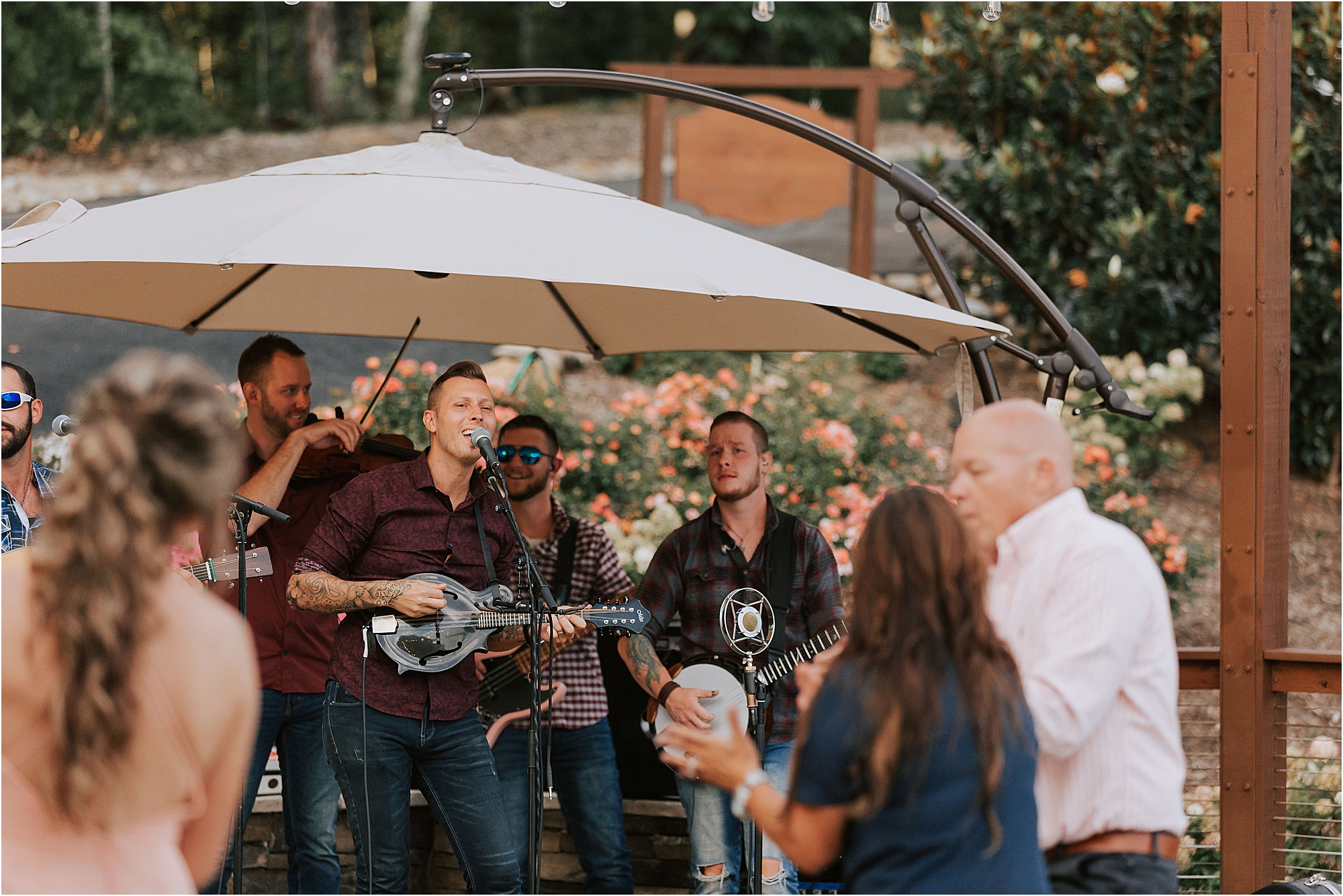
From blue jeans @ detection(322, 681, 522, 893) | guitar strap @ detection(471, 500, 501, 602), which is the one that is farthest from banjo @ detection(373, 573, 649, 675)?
blue jeans @ detection(322, 681, 522, 893)

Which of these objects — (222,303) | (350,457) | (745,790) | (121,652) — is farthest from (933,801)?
(222,303)

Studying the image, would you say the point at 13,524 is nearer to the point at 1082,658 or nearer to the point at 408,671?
the point at 408,671

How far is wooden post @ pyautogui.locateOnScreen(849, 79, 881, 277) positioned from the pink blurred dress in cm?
883

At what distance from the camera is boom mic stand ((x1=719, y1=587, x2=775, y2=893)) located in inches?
161

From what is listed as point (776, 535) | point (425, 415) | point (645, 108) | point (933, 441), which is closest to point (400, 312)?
point (425, 415)

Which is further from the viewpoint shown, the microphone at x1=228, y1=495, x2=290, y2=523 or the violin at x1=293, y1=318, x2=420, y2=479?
the violin at x1=293, y1=318, x2=420, y2=479

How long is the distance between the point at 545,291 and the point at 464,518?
1736 millimetres

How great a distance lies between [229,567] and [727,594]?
176 centimetres

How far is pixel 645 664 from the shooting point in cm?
470

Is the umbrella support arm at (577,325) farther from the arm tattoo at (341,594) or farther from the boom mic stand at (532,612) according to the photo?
the arm tattoo at (341,594)

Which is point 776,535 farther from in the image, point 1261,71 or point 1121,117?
point 1121,117

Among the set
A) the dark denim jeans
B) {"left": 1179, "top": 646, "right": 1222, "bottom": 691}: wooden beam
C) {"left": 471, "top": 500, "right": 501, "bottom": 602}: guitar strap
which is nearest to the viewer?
the dark denim jeans

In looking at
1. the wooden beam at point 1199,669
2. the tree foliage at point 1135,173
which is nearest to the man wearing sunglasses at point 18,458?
the wooden beam at point 1199,669

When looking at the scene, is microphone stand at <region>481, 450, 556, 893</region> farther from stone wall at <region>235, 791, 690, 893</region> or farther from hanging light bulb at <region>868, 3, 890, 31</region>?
hanging light bulb at <region>868, 3, 890, 31</region>
